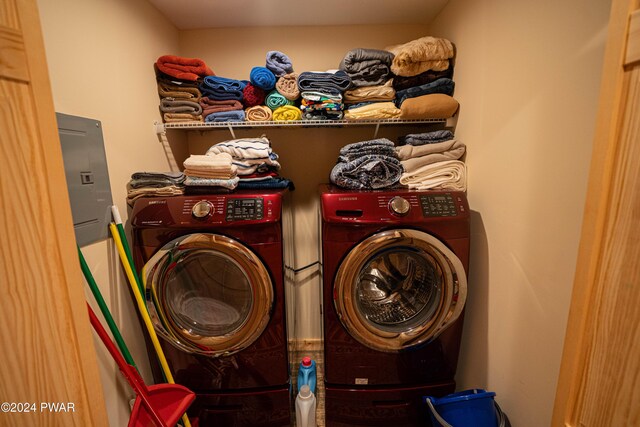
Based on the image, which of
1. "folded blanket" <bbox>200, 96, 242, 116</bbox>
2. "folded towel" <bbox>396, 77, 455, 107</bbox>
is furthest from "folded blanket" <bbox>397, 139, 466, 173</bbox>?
"folded blanket" <bbox>200, 96, 242, 116</bbox>

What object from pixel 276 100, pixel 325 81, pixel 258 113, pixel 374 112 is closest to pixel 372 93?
pixel 374 112

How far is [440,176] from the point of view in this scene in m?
1.30

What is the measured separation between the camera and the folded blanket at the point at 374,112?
4.65 feet

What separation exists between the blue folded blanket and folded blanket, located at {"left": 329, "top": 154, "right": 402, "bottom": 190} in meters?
0.81

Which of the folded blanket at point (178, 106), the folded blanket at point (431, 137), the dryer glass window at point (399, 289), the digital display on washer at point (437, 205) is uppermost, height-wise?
the folded blanket at point (178, 106)

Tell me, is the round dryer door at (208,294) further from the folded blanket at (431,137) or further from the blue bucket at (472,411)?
the folded blanket at (431,137)

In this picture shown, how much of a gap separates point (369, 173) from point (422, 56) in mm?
702

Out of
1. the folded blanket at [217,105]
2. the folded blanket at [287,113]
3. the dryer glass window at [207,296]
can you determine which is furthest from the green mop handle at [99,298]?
the folded blanket at [287,113]

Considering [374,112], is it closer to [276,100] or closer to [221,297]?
[276,100]

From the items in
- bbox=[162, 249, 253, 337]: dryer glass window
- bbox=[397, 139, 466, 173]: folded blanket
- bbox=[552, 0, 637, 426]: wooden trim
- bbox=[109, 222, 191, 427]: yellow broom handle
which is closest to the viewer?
bbox=[552, 0, 637, 426]: wooden trim

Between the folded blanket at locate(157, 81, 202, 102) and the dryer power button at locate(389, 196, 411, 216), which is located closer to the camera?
the dryer power button at locate(389, 196, 411, 216)

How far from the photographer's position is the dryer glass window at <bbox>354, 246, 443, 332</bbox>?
3.95ft

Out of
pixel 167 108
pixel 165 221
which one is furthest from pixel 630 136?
pixel 167 108

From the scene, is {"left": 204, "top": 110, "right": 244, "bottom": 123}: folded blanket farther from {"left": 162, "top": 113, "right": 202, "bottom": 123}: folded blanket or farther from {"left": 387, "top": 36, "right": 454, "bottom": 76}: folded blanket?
{"left": 387, "top": 36, "right": 454, "bottom": 76}: folded blanket
